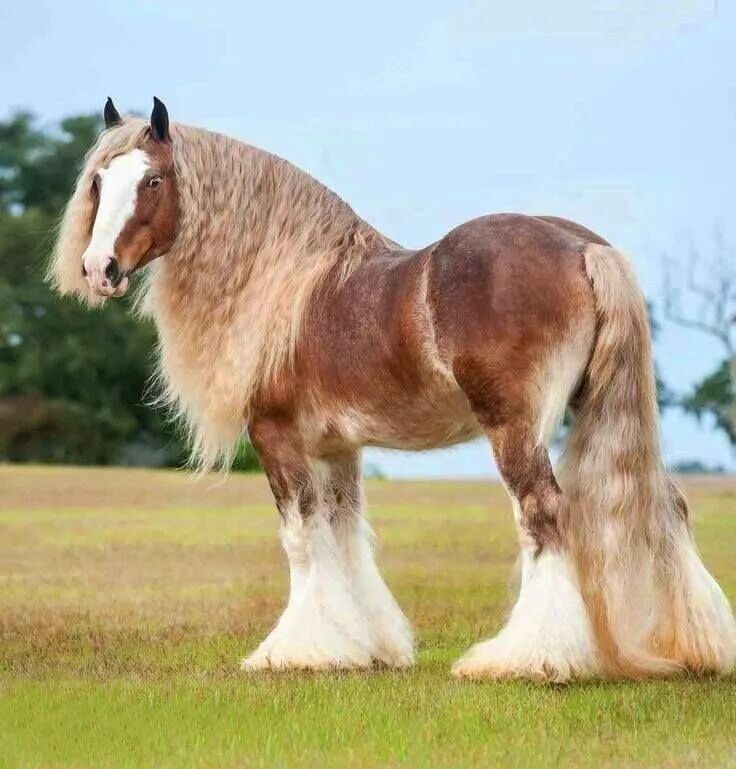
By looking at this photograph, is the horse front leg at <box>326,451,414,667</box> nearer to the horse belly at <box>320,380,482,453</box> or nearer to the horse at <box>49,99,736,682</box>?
the horse at <box>49,99,736,682</box>

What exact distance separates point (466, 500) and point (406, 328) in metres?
14.6

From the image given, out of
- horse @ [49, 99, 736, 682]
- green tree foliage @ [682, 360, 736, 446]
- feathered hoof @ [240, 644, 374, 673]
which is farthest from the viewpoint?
green tree foliage @ [682, 360, 736, 446]

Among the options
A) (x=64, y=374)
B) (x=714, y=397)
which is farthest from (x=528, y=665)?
(x=64, y=374)

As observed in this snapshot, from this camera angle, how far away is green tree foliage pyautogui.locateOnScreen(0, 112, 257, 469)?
3170 centimetres

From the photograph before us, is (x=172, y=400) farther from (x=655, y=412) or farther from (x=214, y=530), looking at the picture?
(x=214, y=530)

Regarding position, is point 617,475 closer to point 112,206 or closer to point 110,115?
point 112,206

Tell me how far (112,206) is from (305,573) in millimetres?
2261

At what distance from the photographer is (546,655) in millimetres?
6016

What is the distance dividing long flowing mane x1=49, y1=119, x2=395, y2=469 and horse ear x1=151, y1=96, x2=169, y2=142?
0.22 feet

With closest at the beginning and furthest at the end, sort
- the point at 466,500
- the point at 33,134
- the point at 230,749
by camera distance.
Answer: the point at 230,749 → the point at 466,500 → the point at 33,134

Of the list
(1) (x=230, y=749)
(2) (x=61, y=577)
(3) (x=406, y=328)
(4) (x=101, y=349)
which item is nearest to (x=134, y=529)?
(2) (x=61, y=577)

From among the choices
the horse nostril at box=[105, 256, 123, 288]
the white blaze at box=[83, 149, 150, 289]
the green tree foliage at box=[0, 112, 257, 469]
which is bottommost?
the green tree foliage at box=[0, 112, 257, 469]

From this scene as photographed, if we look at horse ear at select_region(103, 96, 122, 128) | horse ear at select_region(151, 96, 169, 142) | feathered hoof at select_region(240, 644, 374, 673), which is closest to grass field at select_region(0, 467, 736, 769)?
feathered hoof at select_region(240, 644, 374, 673)

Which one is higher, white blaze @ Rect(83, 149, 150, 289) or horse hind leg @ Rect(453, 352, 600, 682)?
white blaze @ Rect(83, 149, 150, 289)
